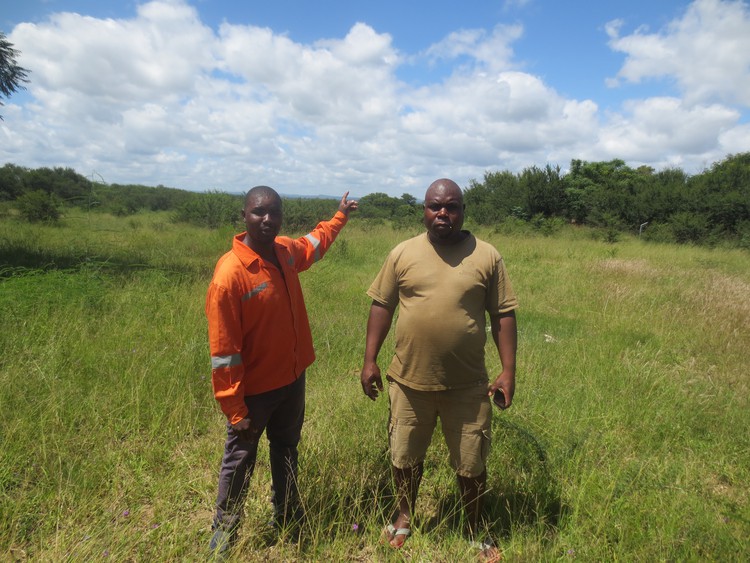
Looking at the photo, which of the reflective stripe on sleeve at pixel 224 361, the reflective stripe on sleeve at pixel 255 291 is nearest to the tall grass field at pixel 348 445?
the reflective stripe on sleeve at pixel 224 361

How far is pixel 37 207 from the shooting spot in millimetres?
13039

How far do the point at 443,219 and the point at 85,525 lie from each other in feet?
7.32

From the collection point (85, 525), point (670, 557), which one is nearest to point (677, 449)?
point (670, 557)

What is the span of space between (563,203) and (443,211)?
2587 cm

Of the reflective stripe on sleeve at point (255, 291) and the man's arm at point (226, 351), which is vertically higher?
the reflective stripe on sleeve at point (255, 291)

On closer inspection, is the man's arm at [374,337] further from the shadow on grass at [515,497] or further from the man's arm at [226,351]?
the shadow on grass at [515,497]

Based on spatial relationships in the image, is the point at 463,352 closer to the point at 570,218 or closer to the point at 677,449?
the point at 677,449

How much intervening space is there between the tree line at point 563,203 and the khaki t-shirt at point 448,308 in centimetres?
1279

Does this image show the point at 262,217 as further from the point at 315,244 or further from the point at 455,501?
the point at 455,501

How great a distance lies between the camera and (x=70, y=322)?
13.3 feet

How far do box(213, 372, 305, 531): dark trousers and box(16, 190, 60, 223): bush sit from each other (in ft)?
46.9

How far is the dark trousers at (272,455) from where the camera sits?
5.91 ft

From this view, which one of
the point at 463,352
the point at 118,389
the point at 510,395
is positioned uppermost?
the point at 463,352

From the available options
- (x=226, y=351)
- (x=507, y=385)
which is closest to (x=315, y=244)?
(x=226, y=351)
